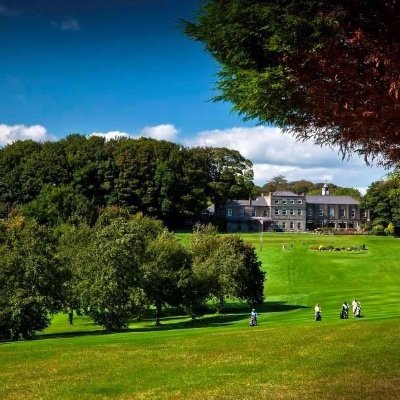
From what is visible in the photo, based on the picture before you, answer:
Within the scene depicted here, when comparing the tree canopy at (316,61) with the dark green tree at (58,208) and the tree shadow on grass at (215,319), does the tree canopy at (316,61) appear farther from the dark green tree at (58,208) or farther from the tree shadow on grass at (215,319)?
the dark green tree at (58,208)

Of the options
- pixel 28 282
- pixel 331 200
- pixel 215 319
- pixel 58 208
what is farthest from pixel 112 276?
pixel 331 200

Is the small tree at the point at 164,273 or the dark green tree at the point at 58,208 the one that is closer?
the small tree at the point at 164,273

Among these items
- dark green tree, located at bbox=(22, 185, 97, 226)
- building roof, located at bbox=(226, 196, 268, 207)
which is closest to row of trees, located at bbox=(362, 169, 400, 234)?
building roof, located at bbox=(226, 196, 268, 207)

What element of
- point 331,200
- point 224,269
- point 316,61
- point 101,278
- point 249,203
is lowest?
point 224,269

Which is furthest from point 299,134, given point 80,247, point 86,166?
point 86,166

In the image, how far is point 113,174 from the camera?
118938 millimetres

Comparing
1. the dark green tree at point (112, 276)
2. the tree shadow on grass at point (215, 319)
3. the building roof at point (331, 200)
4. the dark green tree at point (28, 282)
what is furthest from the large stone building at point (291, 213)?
the dark green tree at point (28, 282)

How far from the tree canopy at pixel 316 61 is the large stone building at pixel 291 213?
128963 mm

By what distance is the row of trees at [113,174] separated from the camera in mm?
116312

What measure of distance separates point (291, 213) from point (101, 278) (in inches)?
4583

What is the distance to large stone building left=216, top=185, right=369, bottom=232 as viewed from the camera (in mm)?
147000

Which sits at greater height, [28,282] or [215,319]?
[28,282]

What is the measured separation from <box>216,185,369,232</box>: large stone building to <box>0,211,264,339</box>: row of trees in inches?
3703

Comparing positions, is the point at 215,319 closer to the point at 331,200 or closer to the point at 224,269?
the point at 224,269
